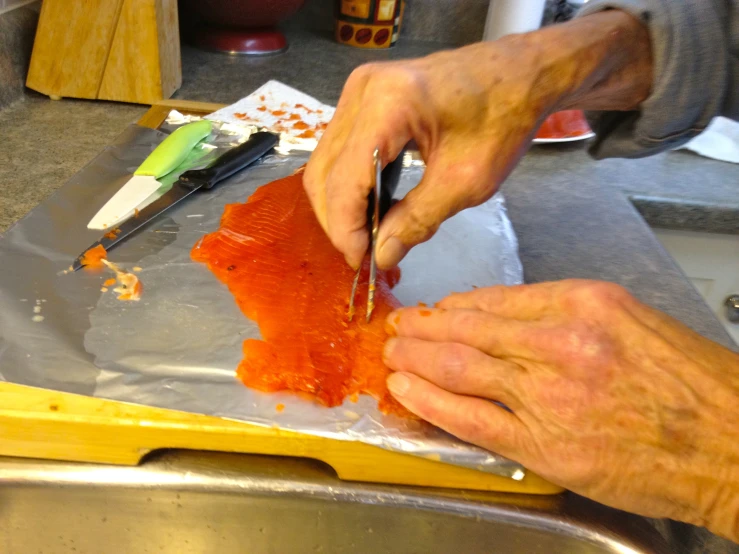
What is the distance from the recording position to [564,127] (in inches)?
66.4

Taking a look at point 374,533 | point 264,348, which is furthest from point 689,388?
point 264,348

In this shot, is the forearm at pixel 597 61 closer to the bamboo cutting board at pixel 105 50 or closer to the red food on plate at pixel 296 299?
the red food on plate at pixel 296 299

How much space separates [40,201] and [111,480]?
0.73 m

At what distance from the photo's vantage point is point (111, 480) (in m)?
0.76

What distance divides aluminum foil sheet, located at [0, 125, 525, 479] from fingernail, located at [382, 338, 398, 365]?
0.22ft

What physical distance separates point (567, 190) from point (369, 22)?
50.9 inches

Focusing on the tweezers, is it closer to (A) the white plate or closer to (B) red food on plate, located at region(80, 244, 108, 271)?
(B) red food on plate, located at region(80, 244, 108, 271)

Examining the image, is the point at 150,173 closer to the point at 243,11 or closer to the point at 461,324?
the point at 461,324

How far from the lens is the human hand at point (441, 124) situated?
0.80 m

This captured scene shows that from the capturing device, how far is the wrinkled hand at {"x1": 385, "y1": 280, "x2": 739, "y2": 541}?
0.65m

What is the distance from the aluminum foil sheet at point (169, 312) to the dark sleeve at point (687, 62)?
382 millimetres

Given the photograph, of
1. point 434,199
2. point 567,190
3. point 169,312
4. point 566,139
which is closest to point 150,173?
point 169,312

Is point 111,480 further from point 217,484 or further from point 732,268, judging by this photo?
point 732,268

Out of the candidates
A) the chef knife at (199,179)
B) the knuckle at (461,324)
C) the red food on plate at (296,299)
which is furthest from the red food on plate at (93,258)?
the knuckle at (461,324)
